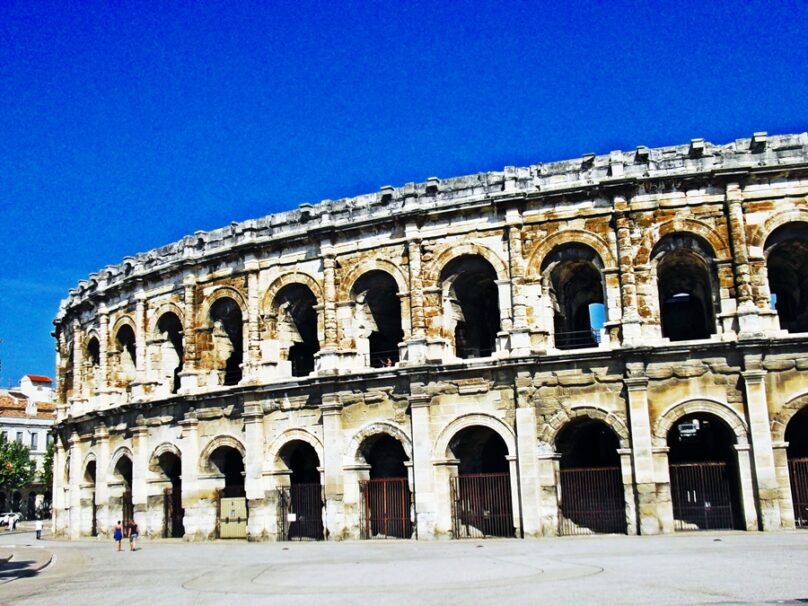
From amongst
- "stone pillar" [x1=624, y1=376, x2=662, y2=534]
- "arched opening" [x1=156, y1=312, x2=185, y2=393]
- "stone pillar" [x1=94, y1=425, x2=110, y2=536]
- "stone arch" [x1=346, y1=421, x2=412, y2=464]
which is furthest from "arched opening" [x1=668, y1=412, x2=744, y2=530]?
"stone pillar" [x1=94, y1=425, x2=110, y2=536]

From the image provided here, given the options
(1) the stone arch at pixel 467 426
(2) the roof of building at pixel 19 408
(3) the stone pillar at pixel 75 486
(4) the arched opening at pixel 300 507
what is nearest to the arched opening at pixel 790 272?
(1) the stone arch at pixel 467 426

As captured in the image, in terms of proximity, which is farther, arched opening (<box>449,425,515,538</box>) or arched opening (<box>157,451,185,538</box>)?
arched opening (<box>157,451,185,538</box>)

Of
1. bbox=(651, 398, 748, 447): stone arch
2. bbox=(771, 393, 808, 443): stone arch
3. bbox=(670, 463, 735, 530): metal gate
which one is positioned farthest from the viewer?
bbox=(670, 463, 735, 530): metal gate

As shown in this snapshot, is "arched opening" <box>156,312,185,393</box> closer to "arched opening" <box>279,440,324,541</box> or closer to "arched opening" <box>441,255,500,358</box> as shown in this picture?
"arched opening" <box>279,440,324,541</box>

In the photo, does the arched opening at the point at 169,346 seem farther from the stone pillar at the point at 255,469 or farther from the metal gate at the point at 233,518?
the metal gate at the point at 233,518

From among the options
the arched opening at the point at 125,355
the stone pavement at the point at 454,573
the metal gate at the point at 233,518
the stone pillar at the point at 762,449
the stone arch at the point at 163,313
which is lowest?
the stone pavement at the point at 454,573

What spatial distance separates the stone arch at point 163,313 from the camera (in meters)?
28.9

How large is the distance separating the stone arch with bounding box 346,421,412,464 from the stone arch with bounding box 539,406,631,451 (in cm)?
352

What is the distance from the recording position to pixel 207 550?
76.9ft

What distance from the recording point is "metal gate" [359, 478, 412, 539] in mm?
24078

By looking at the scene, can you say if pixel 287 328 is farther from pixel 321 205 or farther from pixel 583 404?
pixel 583 404

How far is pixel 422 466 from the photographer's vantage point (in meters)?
23.4

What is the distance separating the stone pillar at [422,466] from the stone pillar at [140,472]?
9.90m

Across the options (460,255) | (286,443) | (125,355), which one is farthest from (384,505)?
(125,355)
